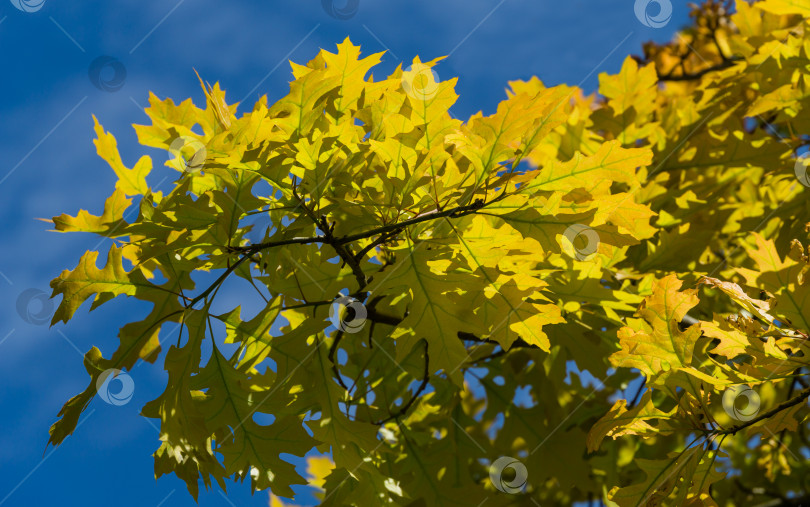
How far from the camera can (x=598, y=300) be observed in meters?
1.99

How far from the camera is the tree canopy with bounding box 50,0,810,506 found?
5.12 ft

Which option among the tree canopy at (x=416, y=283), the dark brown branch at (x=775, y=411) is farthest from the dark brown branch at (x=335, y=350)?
the dark brown branch at (x=775, y=411)

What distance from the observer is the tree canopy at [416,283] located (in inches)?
61.4

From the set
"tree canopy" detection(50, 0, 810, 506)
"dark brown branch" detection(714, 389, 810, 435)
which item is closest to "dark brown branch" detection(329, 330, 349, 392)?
"tree canopy" detection(50, 0, 810, 506)

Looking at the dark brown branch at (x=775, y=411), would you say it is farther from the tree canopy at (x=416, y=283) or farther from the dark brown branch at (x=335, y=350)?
the dark brown branch at (x=335, y=350)

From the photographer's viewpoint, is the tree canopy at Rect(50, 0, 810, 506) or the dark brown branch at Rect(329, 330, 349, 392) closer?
the tree canopy at Rect(50, 0, 810, 506)

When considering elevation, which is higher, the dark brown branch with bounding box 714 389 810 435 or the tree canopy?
the tree canopy

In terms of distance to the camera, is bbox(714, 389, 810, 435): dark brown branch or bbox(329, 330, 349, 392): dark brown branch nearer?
bbox(714, 389, 810, 435): dark brown branch

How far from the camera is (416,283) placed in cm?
163

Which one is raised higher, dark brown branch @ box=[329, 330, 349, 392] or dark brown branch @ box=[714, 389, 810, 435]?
dark brown branch @ box=[329, 330, 349, 392]

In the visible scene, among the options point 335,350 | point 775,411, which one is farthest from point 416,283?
point 775,411

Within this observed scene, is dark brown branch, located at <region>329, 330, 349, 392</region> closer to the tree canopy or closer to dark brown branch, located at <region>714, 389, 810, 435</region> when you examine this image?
the tree canopy

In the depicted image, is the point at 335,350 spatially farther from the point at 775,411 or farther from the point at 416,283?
the point at 775,411

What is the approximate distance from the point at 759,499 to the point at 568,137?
76.2 inches
